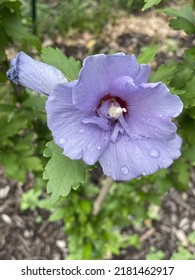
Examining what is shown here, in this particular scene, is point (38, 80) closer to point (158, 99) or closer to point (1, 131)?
point (158, 99)

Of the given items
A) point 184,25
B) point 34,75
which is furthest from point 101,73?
point 184,25

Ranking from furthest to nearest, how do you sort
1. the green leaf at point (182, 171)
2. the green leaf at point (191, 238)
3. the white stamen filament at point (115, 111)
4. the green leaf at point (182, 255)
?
1. the green leaf at point (191, 238)
2. the green leaf at point (182, 255)
3. the green leaf at point (182, 171)
4. the white stamen filament at point (115, 111)

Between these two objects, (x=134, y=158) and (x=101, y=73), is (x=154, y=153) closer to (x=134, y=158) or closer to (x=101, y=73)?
(x=134, y=158)

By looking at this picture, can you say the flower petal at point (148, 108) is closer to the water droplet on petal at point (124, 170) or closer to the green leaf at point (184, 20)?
the water droplet on petal at point (124, 170)

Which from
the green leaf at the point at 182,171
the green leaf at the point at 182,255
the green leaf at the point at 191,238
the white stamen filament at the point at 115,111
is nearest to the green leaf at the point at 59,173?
the white stamen filament at the point at 115,111

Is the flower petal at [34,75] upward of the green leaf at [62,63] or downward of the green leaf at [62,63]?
upward

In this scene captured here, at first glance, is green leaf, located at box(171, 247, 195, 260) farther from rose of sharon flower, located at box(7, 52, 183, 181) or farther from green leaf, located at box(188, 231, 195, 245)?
rose of sharon flower, located at box(7, 52, 183, 181)

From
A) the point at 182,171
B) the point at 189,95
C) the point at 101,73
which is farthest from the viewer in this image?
the point at 182,171
